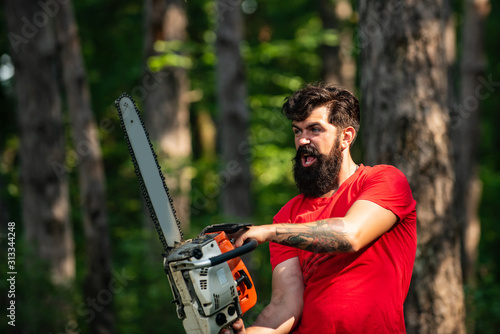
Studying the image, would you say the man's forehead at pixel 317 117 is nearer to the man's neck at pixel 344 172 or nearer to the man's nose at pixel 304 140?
the man's nose at pixel 304 140

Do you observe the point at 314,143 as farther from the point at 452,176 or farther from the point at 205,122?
the point at 205,122

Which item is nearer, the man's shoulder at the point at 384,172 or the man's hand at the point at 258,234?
the man's hand at the point at 258,234

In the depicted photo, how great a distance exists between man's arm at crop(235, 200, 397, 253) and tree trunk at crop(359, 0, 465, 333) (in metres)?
1.72

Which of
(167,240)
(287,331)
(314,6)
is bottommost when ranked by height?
(287,331)

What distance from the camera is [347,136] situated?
3102 millimetres

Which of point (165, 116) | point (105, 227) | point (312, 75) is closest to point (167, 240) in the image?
point (105, 227)

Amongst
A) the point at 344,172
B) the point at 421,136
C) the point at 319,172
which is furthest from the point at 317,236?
the point at 421,136

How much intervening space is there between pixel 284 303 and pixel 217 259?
2.34 ft

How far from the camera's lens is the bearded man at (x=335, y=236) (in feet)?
8.61

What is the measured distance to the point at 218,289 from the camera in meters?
2.59

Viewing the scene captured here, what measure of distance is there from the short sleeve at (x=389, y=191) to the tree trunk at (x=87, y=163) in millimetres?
7571

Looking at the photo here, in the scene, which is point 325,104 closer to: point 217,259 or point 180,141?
point 217,259

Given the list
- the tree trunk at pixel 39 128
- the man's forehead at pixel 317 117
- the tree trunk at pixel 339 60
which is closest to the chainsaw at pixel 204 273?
the man's forehead at pixel 317 117

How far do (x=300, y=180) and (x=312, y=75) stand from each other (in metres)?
16.3
